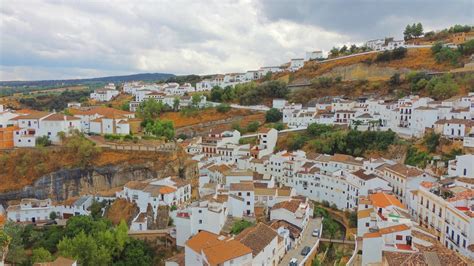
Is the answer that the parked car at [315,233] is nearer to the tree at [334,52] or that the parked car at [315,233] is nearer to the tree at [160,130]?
the tree at [160,130]

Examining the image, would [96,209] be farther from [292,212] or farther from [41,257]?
Result: [292,212]

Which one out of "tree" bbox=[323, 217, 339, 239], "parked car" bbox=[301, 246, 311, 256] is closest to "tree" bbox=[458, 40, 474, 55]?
"tree" bbox=[323, 217, 339, 239]

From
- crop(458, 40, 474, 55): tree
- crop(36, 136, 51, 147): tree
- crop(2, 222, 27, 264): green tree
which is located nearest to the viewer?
crop(2, 222, 27, 264): green tree

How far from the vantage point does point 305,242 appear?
2536cm

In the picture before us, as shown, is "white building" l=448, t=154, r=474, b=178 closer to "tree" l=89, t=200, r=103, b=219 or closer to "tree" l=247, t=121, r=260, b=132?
"tree" l=89, t=200, r=103, b=219

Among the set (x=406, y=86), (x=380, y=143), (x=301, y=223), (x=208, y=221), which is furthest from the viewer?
(x=406, y=86)

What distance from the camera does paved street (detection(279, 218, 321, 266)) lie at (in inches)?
913

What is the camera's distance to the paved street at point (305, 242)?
23189mm

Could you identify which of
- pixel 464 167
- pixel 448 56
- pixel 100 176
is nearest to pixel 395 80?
pixel 448 56

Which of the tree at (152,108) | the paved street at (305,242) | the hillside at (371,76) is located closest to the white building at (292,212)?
the paved street at (305,242)

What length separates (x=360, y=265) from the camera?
21.6 m

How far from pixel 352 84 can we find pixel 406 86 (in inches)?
336

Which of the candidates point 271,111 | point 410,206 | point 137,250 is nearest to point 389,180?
point 410,206

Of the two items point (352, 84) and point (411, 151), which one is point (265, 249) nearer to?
point (411, 151)
